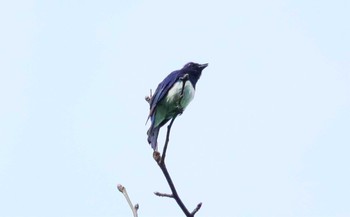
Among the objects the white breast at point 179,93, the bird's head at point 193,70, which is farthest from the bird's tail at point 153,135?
the bird's head at point 193,70

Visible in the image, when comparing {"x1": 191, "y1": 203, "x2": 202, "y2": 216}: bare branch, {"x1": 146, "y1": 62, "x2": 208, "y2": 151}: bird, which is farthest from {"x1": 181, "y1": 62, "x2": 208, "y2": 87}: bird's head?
{"x1": 191, "y1": 203, "x2": 202, "y2": 216}: bare branch

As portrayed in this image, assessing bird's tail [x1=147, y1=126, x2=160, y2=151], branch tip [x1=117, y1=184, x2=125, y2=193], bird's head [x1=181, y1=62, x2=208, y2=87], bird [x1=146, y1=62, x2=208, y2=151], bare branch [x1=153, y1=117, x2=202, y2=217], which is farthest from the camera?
bird's head [x1=181, y1=62, x2=208, y2=87]

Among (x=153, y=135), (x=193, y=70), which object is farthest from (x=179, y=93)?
(x=193, y=70)

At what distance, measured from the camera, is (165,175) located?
4.00 metres

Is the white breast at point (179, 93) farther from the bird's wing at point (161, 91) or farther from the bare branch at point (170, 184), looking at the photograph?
the bare branch at point (170, 184)

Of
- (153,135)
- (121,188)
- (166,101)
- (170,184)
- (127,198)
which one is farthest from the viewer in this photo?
(166,101)

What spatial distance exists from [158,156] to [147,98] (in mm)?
1496

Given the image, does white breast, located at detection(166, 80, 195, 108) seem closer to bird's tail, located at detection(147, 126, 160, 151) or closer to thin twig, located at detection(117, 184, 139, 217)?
bird's tail, located at detection(147, 126, 160, 151)

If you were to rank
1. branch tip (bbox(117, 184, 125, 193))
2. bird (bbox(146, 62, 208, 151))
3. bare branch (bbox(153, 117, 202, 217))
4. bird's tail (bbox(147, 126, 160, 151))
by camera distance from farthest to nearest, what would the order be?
bird (bbox(146, 62, 208, 151)) → bird's tail (bbox(147, 126, 160, 151)) → branch tip (bbox(117, 184, 125, 193)) → bare branch (bbox(153, 117, 202, 217))

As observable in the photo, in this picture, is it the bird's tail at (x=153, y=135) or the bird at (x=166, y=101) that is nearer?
the bird's tail at (x=153, y=135)

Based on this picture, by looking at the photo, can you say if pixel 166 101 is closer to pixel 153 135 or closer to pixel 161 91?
pixel 161 91

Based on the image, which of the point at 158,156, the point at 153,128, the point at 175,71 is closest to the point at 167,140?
the point at 158,156

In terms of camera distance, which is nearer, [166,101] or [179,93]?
[179,93]

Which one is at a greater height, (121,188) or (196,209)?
(121,188)
